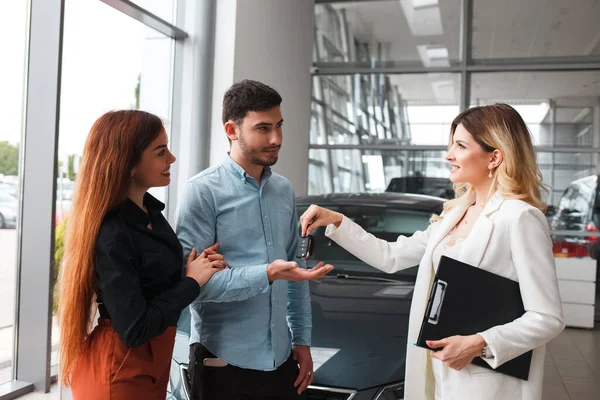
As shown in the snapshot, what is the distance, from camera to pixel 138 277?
140 cm

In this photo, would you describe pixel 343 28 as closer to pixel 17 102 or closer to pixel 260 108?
pixel 17 102

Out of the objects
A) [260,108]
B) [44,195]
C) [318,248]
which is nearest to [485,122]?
[260,108]

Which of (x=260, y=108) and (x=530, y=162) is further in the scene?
(x=260, y=108)

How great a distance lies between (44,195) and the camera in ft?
12.7

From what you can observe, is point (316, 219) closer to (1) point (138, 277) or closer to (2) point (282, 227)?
(2) point (282, 227)

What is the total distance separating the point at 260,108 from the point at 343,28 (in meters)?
6.98

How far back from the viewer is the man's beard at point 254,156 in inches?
70.7

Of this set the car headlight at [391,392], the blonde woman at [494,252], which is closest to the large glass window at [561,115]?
the car headlight at [391,392]

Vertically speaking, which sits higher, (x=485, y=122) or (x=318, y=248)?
(x=485, y=122)

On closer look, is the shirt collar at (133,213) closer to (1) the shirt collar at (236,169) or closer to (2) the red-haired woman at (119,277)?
(2) the red-haired woman at (119,277)

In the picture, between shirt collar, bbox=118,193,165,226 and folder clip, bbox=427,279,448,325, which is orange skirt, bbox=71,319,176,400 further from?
folder clip, bbox=427,279,448,325

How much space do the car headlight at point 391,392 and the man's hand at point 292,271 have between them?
830mm

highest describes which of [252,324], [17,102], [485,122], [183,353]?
[17,102]

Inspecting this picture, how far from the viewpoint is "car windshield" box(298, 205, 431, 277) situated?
3.54m
